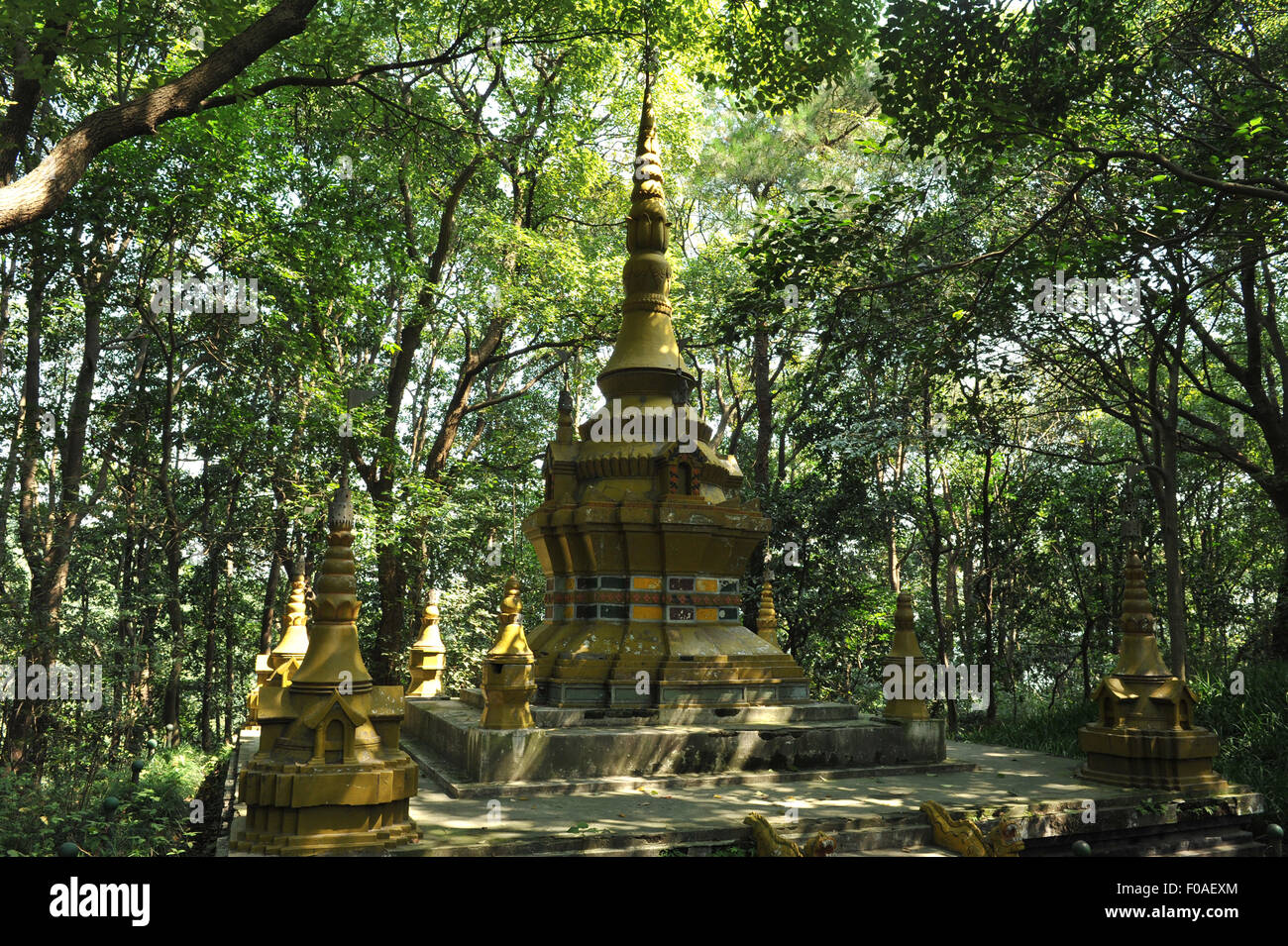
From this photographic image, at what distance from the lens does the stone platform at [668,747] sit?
23.7 ft

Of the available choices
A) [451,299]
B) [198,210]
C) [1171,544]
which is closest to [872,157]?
[451,299]

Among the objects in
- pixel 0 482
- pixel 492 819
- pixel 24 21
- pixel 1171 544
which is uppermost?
pixel 24 21

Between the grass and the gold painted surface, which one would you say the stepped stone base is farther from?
the grass

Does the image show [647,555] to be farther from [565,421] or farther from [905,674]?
[905,674]

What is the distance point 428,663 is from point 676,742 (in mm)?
5316

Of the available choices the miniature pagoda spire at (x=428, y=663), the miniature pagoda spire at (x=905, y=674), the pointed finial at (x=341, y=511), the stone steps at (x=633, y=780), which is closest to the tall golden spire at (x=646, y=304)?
the miniature pagoda spire at (x=905, y=674)

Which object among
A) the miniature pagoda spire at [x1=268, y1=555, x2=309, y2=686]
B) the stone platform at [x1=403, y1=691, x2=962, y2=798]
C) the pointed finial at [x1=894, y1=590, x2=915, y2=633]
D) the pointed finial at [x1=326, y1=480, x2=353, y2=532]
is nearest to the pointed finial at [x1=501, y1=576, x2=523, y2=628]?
the stone platform at [x1=403, y1=691, x2=962, y2=798]

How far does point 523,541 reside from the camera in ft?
74.4

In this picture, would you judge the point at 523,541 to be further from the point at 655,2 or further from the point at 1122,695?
the point at 1122,695

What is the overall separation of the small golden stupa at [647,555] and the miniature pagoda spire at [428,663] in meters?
2.55

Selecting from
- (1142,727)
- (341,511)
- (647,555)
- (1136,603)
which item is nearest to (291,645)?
(647,555)

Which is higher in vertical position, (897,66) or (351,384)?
(897,66)

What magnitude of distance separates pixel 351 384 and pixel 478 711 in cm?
839

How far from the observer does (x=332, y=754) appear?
5.48 metres
